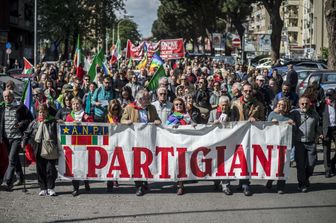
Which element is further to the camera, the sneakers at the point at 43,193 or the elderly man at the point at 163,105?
the elderly man at the point at 163,105

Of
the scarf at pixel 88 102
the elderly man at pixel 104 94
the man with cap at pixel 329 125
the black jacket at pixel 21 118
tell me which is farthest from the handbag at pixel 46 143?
the man with cap at pixel 329 125

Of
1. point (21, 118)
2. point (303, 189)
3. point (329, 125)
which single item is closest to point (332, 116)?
point (329, 125)

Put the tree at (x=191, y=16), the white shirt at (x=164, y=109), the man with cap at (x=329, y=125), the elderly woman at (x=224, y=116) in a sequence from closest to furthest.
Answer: the elderly woman at (x=224, y=116) < the white shirt at (x=164, y=109) < the man with cap at (x=329, y=125) < the tree at (x=191, y=16)

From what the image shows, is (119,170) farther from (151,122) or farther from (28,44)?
(28,44)

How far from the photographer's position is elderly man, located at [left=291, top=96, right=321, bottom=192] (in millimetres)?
10477

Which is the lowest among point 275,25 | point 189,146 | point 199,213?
point 199,213

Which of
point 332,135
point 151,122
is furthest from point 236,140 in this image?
point 332,135

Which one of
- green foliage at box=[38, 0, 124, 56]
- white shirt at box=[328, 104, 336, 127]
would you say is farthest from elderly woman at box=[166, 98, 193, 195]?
green foliage at box=[38, 0, 124, 56]

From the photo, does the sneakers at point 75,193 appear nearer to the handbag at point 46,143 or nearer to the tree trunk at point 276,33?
the handbag at point 46,143

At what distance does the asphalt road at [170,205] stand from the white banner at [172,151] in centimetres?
34

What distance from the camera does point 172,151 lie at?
10.3 metres

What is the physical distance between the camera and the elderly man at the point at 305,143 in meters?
10.5

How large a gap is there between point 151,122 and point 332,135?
4008 millimetres

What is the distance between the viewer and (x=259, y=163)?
1028cm
